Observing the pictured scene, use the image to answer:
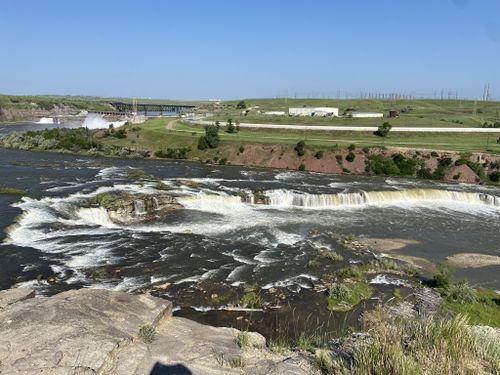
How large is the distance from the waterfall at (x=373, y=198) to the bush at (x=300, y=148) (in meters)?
19.7

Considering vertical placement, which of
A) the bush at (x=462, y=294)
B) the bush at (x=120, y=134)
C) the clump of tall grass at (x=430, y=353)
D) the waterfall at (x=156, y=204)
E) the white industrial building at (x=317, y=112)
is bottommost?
the bush at (x=462, y=294)

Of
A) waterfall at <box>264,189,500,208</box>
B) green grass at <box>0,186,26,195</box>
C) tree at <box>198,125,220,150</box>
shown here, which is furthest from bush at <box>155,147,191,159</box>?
green grass at <box>0,186,26,195</box>

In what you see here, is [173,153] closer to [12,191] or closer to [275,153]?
[275,153]

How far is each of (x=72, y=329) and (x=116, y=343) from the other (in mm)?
1348

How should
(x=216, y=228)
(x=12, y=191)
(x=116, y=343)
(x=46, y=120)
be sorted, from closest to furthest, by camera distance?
1. (x=116, y=343)
2. (x=216, y=228)
3. (x=12, y=191)
4. (x=46, y=120)

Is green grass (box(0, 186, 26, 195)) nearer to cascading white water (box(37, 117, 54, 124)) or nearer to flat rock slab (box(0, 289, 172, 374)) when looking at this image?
flat rock slab (box(0, 289, 172, 374))

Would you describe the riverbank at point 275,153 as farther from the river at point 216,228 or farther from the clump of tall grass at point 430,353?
the clump of tall grass at point 430,353

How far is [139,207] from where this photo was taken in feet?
122

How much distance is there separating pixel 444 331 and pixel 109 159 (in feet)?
208

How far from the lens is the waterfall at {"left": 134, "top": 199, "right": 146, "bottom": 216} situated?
121 feet

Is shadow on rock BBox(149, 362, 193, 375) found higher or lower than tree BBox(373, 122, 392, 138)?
lower

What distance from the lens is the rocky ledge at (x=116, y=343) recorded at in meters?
9.78

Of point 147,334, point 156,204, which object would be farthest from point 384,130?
point 147,334

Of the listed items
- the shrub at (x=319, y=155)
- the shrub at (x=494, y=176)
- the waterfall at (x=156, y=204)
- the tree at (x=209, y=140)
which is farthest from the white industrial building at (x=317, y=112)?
the waterfall at (x=156, y=204)
